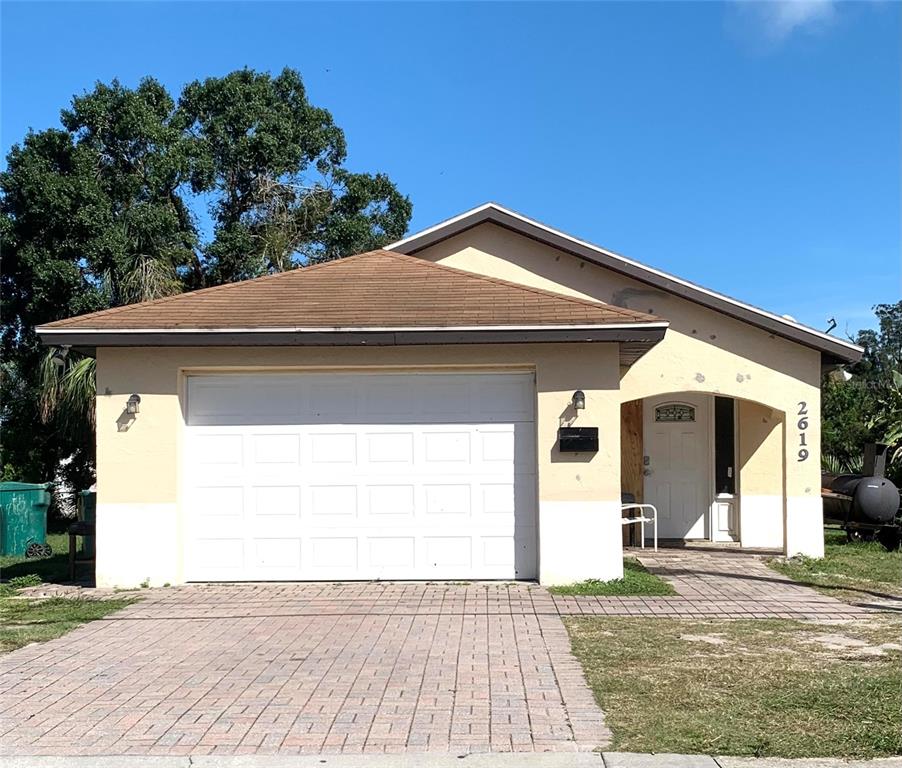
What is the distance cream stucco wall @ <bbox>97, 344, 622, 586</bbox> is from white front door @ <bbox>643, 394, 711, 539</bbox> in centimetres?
462

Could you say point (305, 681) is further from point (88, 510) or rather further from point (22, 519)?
point (22, 519)

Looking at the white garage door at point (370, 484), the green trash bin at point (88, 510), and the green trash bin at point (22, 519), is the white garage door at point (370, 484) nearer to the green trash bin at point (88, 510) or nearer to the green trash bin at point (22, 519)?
the green trash bin at point (88, 510)

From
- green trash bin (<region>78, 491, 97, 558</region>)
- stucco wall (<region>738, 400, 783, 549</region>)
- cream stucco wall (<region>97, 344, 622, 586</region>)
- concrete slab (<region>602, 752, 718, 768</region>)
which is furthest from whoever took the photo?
stucco wall (<region>738, 400, 783, 549</region>)

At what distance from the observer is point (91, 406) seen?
54.7 feet

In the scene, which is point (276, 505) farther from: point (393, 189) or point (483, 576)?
point (393, 189)

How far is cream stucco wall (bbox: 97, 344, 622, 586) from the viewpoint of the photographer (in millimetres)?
10352

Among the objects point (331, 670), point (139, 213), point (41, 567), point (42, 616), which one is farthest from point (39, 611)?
point (139, 213)

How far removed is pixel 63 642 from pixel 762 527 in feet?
34.3

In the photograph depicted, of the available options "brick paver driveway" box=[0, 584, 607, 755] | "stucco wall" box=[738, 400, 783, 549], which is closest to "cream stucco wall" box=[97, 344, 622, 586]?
"brick paver driveway" box=[0, 584, 607, 755]

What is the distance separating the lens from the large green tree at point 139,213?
20078 millimetres

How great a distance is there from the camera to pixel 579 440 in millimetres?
10289

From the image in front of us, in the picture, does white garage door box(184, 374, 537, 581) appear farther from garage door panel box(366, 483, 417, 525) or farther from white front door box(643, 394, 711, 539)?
white front door box(643, 394, 711, 539)

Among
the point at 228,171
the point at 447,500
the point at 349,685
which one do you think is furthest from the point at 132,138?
the point at 349,685

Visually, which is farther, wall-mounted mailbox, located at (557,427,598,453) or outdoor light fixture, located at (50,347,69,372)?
outdoor light fixture, located at (50,347,69,372)
